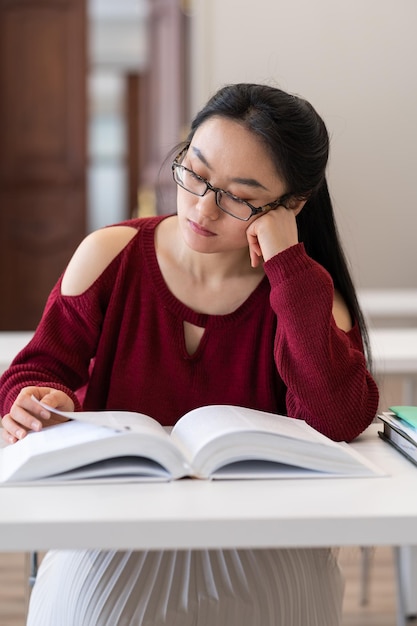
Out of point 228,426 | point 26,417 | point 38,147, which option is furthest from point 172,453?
point 38,147

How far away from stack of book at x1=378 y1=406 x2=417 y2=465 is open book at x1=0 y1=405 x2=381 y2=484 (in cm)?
9

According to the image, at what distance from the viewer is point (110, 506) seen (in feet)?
3.02

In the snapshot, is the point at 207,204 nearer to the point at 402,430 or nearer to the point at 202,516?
the point at 402,430

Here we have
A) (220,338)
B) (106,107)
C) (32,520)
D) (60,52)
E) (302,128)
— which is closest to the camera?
(32,520)

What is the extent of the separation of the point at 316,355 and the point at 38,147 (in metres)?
4.59

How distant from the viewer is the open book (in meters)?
1.01

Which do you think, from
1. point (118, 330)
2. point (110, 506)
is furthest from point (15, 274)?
point (110, 506)

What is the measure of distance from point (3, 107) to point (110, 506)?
506 cm

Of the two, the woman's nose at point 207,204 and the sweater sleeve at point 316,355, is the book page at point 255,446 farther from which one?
the woman's nose at point 207,204

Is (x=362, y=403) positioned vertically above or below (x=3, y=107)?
above

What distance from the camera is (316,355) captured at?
4.30 feet

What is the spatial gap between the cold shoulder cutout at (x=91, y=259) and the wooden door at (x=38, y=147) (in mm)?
4190

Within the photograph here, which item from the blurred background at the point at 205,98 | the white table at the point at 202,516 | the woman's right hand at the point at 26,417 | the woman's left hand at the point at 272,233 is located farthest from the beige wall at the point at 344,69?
the white table at the point at 202,516

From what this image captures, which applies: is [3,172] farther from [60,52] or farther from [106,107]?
[106,107]
